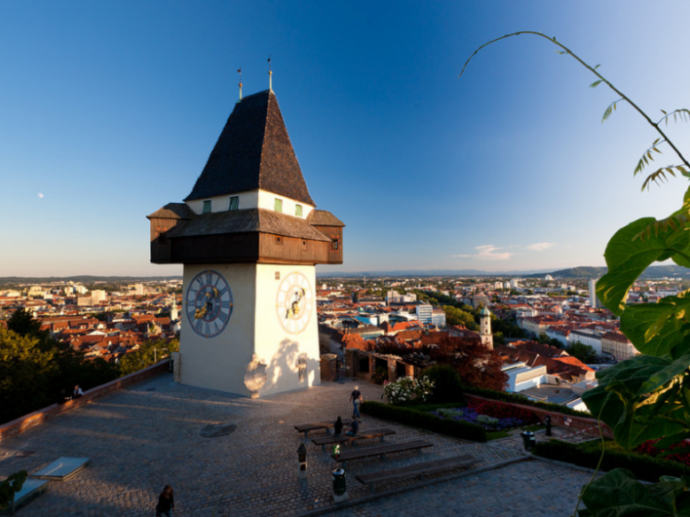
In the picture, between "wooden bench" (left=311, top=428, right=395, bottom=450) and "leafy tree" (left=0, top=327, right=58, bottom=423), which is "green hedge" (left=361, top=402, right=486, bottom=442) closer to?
"wooden bench" (left=311, top=428, right=395, bottom=450)

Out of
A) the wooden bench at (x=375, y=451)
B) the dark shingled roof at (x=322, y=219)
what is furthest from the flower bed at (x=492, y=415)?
the dark shingled roof at (x=322, y=219)

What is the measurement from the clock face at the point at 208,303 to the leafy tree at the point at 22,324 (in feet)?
39.7

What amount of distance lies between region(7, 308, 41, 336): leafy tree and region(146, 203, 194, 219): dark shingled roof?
12.5 meters

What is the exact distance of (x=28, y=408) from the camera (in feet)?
54.7

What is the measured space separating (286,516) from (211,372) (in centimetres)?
1102

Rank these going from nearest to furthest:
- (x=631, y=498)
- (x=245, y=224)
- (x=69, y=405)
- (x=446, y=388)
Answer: (x=631, y=498)
(x=69, y=405)
(x=245, y=224)
(x=446, y=388)

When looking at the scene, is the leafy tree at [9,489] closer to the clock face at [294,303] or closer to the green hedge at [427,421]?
the green hedge at [427,421]

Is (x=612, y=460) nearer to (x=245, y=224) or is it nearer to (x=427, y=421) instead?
(x=427, y=421)

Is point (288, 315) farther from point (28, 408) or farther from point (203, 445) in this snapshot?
point (28, 408)

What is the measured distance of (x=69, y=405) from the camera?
14773 mm

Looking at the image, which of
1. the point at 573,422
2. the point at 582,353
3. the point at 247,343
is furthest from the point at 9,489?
the point at 582,353

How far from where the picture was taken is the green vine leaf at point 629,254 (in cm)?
119

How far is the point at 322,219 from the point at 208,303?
7738mm

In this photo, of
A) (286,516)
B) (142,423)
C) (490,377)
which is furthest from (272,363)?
(490,377)
